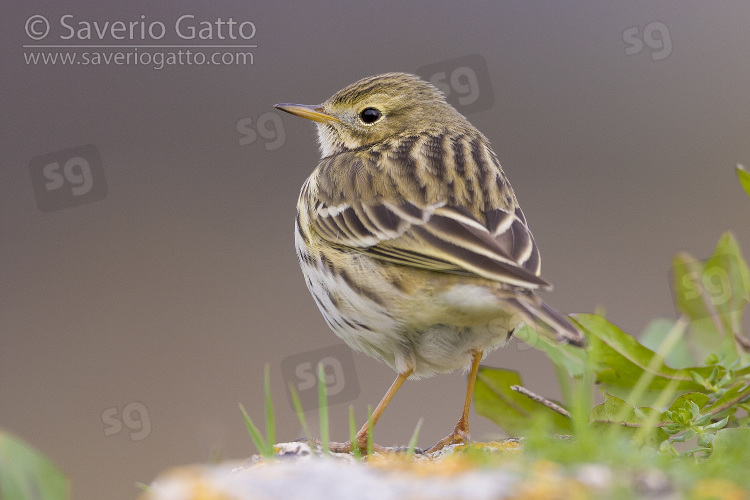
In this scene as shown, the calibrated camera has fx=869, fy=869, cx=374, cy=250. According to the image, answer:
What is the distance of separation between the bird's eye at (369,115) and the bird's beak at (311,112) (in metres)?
0.18

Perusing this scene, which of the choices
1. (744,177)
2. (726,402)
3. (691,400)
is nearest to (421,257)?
(691,400)

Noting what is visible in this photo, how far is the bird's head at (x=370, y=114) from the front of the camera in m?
5.80

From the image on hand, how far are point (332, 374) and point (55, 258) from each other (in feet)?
23.0

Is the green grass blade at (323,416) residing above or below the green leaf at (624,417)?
above

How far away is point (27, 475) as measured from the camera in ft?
9.46

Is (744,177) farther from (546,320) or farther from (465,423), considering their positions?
(465,423)

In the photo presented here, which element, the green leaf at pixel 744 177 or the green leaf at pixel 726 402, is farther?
the green leaf at pixel 744 177

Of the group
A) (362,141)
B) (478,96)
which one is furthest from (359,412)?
(478,96)

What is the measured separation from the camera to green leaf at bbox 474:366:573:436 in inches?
171

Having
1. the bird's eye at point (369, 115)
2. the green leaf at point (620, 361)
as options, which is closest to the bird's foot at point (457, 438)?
the green leaf at point (620, 361)

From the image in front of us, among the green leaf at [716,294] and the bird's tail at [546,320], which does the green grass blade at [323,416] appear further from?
the green leaf at [716,294]

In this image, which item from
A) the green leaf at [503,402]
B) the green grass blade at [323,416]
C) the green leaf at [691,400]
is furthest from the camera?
the green leaf at [503,402]

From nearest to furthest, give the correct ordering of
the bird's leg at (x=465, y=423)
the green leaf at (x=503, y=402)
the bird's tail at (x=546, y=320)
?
the bird's tail at (x=546, y=320) → the green leaf at (x=503, y=402) → the bird's leg at (x=465, y=423)

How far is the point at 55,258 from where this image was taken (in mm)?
11305
